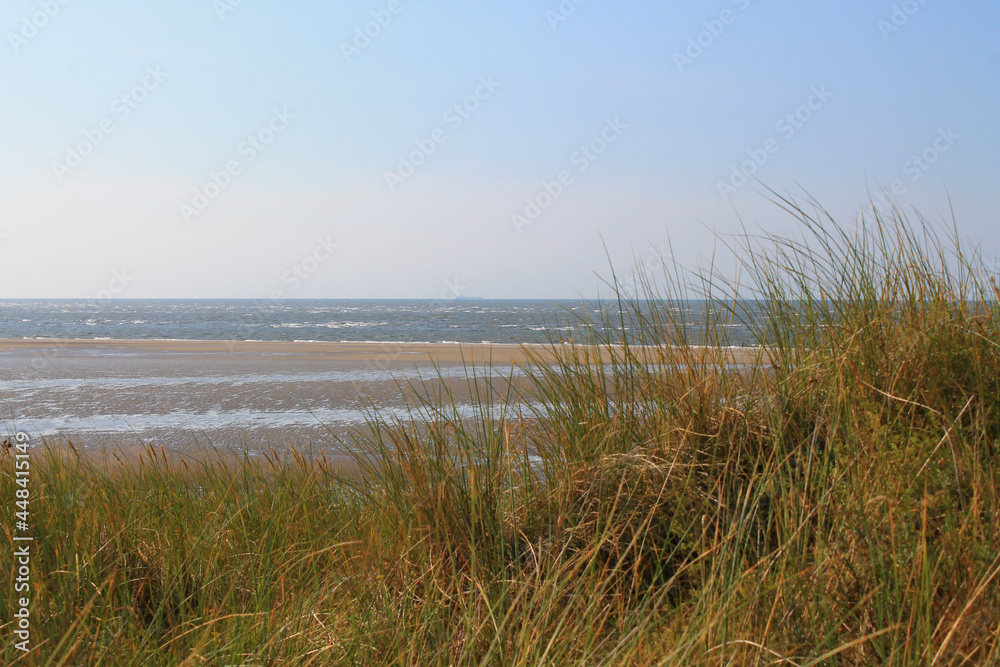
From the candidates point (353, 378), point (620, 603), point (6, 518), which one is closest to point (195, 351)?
point (353, 378)

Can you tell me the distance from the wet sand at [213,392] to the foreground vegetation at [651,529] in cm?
55

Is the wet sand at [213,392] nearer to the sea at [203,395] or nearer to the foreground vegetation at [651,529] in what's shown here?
the sea at [203,395]

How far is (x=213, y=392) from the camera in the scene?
12062 millimetres

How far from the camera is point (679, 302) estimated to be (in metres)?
3.48

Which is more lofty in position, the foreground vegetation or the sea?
the foreground vegetation

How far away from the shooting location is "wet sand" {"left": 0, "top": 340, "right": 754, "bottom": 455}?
316 inches

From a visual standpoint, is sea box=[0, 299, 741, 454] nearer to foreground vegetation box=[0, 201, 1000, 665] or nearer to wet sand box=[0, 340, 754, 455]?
wet sand box=[0, 340, 754, 455]

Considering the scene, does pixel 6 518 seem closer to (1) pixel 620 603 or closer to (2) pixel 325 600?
(2) pixel 325 600

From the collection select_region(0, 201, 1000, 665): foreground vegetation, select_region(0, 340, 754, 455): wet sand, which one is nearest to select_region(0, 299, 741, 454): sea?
select_region(0, 340, 754, 455): wet sand

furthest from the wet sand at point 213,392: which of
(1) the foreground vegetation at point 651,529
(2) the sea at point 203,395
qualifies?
(1) the foreground vegetation at point 651,529

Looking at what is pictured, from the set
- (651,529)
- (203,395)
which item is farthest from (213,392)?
(651,529)

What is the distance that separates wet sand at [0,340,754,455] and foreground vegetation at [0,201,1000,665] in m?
0.55

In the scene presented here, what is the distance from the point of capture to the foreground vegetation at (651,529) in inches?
66.3

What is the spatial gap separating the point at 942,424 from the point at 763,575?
1.09 meters
